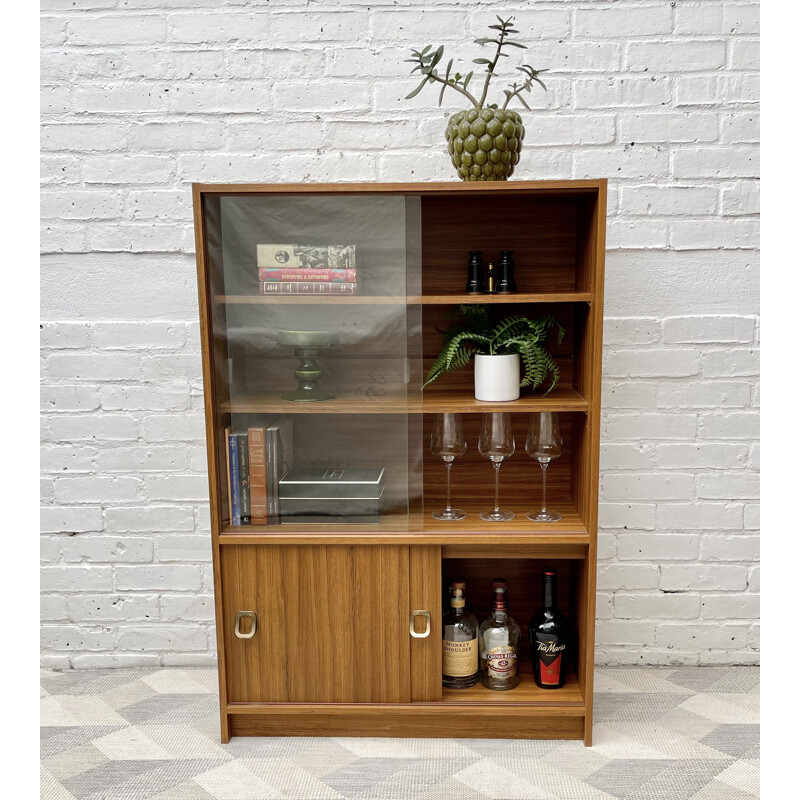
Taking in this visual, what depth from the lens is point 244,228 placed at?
6.01 feet

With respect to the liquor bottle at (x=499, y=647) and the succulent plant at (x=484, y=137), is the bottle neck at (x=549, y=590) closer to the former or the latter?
the liquor bottle at (x=499, y=647)

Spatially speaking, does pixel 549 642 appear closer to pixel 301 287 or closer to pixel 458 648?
pixel 458 648

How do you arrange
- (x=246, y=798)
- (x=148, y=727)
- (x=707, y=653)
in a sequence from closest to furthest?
(x=246, y=798) < (x=148, y=727) < (x=707, y=653)

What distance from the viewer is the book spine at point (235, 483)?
1893 mm

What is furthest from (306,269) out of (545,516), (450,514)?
(545,516)

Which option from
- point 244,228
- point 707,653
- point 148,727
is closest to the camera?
point 244,228

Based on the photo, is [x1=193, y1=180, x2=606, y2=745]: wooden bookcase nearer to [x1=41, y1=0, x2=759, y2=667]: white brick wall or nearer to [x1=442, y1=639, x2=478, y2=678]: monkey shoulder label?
[x1=442, y1=639, x2=478, y2=678]: monkey shoulder label

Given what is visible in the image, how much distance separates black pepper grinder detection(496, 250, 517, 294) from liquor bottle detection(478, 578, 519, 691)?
2.59 ft

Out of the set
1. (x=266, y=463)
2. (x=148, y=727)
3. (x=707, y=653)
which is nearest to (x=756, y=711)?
(x=707, y=653)

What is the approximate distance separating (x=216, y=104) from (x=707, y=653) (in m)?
2.24

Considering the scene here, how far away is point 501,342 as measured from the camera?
77.0 inches

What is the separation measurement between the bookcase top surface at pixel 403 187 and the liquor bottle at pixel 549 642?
3.30 ft

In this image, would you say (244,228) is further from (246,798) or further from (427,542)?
(246,798)

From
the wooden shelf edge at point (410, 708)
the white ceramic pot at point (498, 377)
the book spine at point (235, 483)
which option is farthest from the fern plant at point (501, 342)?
the wooden shelf edge at point (410, 708)
